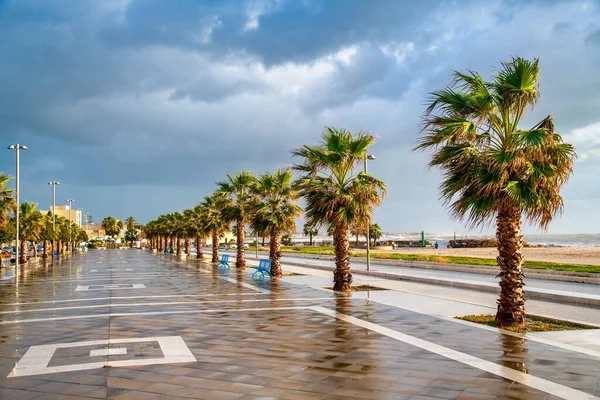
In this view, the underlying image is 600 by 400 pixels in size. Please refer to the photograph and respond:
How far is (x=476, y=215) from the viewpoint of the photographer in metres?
Result: 9.50

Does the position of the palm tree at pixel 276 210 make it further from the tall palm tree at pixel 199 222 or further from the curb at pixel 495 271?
the tall palm tree at pixel 199 222

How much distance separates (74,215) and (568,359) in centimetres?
15929

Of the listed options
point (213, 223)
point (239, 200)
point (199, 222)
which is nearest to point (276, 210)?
point (239, 200)

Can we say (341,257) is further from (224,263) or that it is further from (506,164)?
(224,263)

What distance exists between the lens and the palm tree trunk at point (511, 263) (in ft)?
30.7

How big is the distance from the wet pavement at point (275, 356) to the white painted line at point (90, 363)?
0.02 metres

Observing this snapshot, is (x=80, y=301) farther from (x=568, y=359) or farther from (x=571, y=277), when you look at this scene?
(x=571, y=277)

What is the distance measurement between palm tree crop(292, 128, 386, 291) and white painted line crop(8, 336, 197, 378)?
7.52m

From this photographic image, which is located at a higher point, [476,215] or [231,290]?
[476,215]

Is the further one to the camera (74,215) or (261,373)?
(74,215)

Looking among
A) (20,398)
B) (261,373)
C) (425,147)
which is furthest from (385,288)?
(20,398)

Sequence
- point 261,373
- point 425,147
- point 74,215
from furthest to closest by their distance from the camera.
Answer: point 74,215 < point 425,147 < point 261,373

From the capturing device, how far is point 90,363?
6910 millimetres

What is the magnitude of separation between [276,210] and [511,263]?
1367 centimetres
